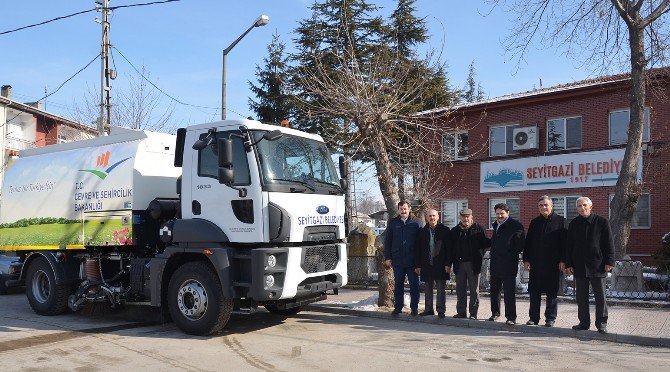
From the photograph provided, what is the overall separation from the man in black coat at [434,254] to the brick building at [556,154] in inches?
309

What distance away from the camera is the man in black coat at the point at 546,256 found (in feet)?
29.0

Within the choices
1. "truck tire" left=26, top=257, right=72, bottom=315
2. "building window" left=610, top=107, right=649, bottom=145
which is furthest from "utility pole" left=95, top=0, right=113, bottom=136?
"building window" left=610, top=107, right=649, bottom=145

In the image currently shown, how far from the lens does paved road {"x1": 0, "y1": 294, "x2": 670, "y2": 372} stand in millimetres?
7035

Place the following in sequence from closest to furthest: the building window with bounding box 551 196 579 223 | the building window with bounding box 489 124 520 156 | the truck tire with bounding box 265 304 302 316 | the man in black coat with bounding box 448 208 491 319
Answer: the man in black coat with bounding box 448 208 491 319
the truck tire with bounding box 265 304 302 316
the building window with bounding box 551 196 579 223
the building window with bounding box 489 124 520 156

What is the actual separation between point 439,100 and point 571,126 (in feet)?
21.1

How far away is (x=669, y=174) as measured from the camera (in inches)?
A: 700

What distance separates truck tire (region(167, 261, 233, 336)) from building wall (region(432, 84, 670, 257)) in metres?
10.8

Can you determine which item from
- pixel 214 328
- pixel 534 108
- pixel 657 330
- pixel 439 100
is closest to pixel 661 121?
pixel 534 108

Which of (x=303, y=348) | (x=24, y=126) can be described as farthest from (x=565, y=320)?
(x=24, y=126)

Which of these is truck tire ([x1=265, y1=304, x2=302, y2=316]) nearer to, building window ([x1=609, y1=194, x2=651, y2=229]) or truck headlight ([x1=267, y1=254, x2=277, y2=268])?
truck headlight ([x1=267, y1=254, x2=277, y2=268])

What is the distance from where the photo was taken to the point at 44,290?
11.3 meters

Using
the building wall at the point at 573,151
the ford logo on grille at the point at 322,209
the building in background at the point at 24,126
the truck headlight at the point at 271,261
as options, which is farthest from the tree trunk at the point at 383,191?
the building in background at the point at 24,126

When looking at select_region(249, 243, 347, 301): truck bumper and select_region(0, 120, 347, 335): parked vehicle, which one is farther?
select_region(0, 120, 347, 335): parked vehicle

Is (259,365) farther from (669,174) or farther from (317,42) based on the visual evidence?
(669,174)
